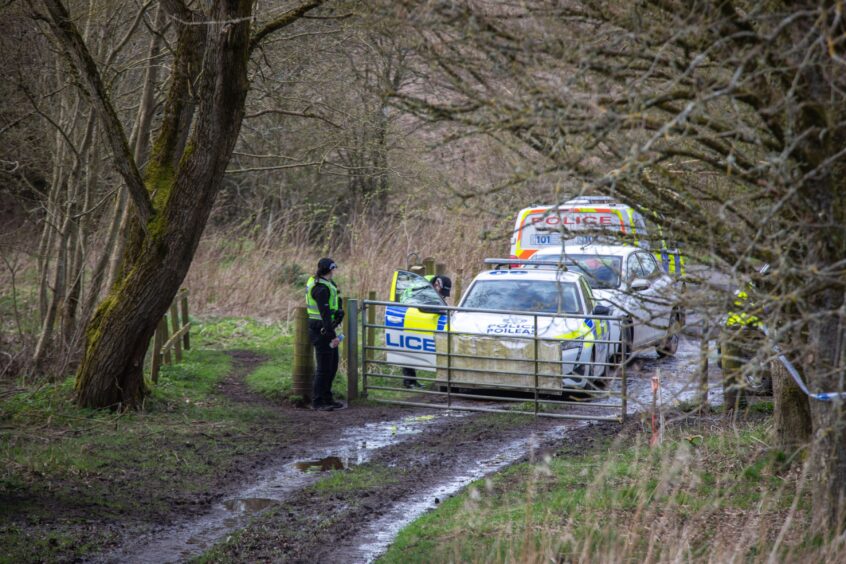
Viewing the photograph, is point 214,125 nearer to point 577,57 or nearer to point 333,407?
point 333,407

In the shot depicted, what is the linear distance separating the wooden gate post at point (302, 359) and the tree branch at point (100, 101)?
262 cm

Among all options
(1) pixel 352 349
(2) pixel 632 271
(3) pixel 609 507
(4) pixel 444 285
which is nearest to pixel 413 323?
(1) pixel 352 349

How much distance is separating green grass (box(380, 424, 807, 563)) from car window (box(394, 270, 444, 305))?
475 centimetres

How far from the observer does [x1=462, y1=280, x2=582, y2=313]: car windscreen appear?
13.9m

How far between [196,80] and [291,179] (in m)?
16.2

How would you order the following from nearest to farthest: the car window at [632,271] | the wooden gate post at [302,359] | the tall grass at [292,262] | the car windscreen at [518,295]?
the car window at [632,271]
the wooden gate post at [302,359]
the car windscreen at [518,295]
the tall grass at [292,262]

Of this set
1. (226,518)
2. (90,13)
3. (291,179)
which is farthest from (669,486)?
(291,179)

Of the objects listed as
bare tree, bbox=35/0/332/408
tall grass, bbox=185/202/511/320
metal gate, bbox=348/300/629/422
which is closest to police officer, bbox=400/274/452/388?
metal gate, bbox=348/300/629/422

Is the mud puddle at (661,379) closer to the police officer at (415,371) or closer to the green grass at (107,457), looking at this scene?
the police officer at (415,371)

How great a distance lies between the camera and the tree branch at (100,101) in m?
9.93

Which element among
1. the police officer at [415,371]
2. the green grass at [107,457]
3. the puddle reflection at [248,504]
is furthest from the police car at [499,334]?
the puddle reflection at [248,504]

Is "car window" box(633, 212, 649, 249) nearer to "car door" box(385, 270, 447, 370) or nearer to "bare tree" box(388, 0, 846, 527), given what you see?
"bare tree" box(388, 0, 846, 527)

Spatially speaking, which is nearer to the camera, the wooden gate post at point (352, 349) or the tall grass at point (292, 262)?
the wooden gate post at point (352, 349)

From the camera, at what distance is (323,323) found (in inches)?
489
